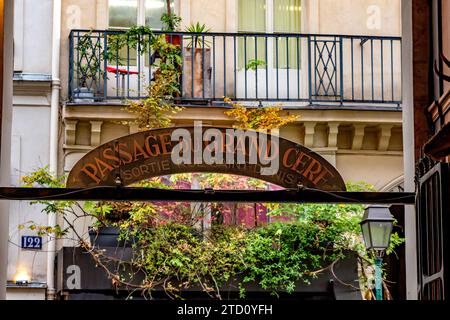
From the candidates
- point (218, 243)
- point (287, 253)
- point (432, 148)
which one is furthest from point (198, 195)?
point (287, 253)

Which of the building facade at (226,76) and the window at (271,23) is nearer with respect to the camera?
the building facade at (226,76)

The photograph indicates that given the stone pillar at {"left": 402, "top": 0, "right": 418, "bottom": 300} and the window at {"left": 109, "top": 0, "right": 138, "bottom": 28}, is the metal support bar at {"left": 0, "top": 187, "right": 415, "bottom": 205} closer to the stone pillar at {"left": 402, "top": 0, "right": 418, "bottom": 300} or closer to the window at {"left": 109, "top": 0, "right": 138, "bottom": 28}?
the stone pillar at {"left": 402, "top": 0, "right": 418, "bottom": 300}

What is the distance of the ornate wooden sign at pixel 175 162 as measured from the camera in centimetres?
1003

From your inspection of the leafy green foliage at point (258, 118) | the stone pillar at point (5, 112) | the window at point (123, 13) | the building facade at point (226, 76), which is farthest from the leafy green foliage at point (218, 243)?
the stone pillar at point (5, 112)

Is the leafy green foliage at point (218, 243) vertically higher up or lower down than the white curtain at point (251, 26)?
lower down

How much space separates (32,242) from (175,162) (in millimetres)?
7976

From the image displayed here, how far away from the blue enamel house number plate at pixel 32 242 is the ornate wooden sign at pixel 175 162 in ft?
24.9

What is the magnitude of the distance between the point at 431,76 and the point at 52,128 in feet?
33.2

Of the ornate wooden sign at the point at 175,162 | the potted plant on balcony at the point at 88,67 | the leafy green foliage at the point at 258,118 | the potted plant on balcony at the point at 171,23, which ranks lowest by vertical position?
the ornate wooden sign at the point at 175,162

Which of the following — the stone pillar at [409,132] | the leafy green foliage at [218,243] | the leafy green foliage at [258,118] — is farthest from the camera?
the leafy green foliage at [258,118]

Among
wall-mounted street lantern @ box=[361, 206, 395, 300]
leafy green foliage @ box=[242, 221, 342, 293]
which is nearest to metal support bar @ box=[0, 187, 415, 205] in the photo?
wall-mounted street lantern @ box=[361, 206, 395, 300]

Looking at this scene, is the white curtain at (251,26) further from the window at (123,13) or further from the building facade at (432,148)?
the building facade at (432,148)

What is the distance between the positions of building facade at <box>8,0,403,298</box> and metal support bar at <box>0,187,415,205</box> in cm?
940

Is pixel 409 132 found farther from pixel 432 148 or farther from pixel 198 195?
pixel 432 148
